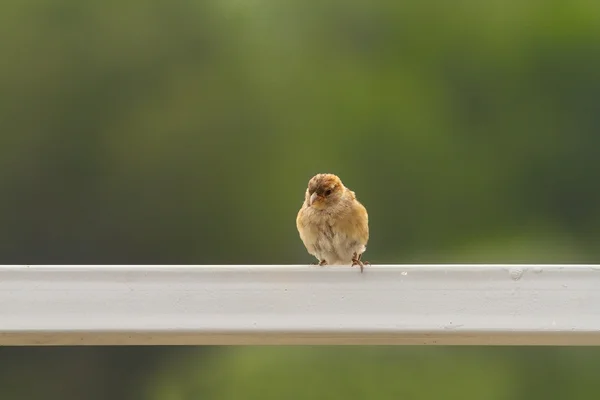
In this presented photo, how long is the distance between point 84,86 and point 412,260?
2689 mm

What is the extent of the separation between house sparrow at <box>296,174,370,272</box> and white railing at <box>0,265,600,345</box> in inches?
52.2

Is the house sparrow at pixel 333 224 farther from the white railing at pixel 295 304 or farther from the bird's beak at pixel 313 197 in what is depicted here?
the white railing at pixel 295 304

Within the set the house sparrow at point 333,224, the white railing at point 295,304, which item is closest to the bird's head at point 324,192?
the house sparrow at point 333,224

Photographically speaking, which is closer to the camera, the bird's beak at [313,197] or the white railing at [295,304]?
the white railing at [295,304]

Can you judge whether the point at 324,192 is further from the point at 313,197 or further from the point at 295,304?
the point at 295,304

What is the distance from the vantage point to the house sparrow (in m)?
2.61

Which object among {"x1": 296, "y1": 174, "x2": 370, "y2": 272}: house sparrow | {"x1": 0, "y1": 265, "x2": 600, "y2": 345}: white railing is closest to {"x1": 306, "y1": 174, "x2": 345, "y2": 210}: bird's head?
{"x1": 296, "y1": 174, "x2": 370, "y2": 272}: house sparrow

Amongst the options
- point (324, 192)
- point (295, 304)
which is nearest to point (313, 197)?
point (324, 192)

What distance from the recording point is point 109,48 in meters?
6.44

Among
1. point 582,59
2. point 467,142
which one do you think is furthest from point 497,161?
point 582,59

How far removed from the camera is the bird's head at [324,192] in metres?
2.67

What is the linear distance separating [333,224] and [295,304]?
54.4 inches

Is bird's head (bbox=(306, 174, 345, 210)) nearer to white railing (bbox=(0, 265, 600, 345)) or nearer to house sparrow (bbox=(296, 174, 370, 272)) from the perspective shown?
house sparrow (bbox=(296, 174, 370, 272))

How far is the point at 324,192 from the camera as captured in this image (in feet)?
8.83
